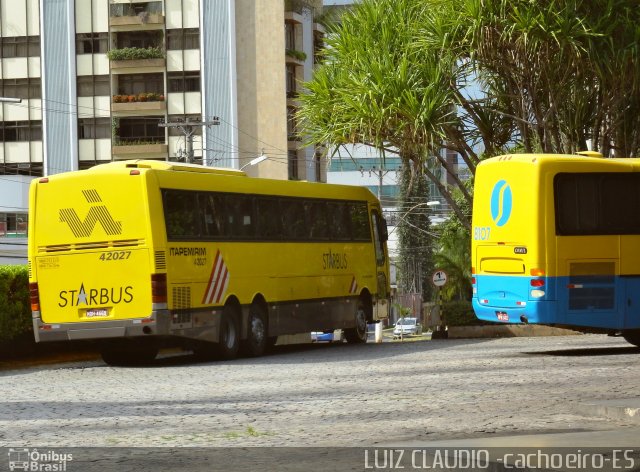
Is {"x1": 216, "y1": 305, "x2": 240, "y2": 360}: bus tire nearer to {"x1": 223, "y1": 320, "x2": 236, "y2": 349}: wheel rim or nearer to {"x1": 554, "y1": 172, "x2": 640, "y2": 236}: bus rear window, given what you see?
{"x1": 223, "y1": 320, "x2": 236, "y2": 349}: wheel rim

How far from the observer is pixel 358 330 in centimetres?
3222

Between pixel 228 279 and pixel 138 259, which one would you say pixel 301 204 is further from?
pixel 138 259

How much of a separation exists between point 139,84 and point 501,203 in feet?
177

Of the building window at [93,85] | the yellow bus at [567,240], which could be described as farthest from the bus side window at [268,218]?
the building window at [93,85]

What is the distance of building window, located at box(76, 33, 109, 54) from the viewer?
7562cm

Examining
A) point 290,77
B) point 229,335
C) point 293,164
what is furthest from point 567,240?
point 290,77

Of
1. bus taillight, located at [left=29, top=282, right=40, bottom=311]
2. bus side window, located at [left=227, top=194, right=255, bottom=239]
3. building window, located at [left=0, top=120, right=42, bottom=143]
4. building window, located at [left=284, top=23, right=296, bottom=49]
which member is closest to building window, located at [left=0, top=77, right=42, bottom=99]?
building window, located at [left=0, top=120, right=42, bottom=143]

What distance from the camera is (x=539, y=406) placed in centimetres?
1436

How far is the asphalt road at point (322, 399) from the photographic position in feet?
40.0

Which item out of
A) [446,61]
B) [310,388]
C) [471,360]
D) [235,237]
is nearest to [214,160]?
[446,61]

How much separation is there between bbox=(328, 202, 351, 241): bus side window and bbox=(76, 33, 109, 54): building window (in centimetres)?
4651

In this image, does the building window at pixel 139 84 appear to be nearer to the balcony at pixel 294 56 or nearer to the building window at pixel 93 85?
the building window at pixel 93 85

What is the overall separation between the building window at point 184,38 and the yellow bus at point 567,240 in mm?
51722

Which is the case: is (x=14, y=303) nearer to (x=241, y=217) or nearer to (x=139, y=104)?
(x=241, y=217)
